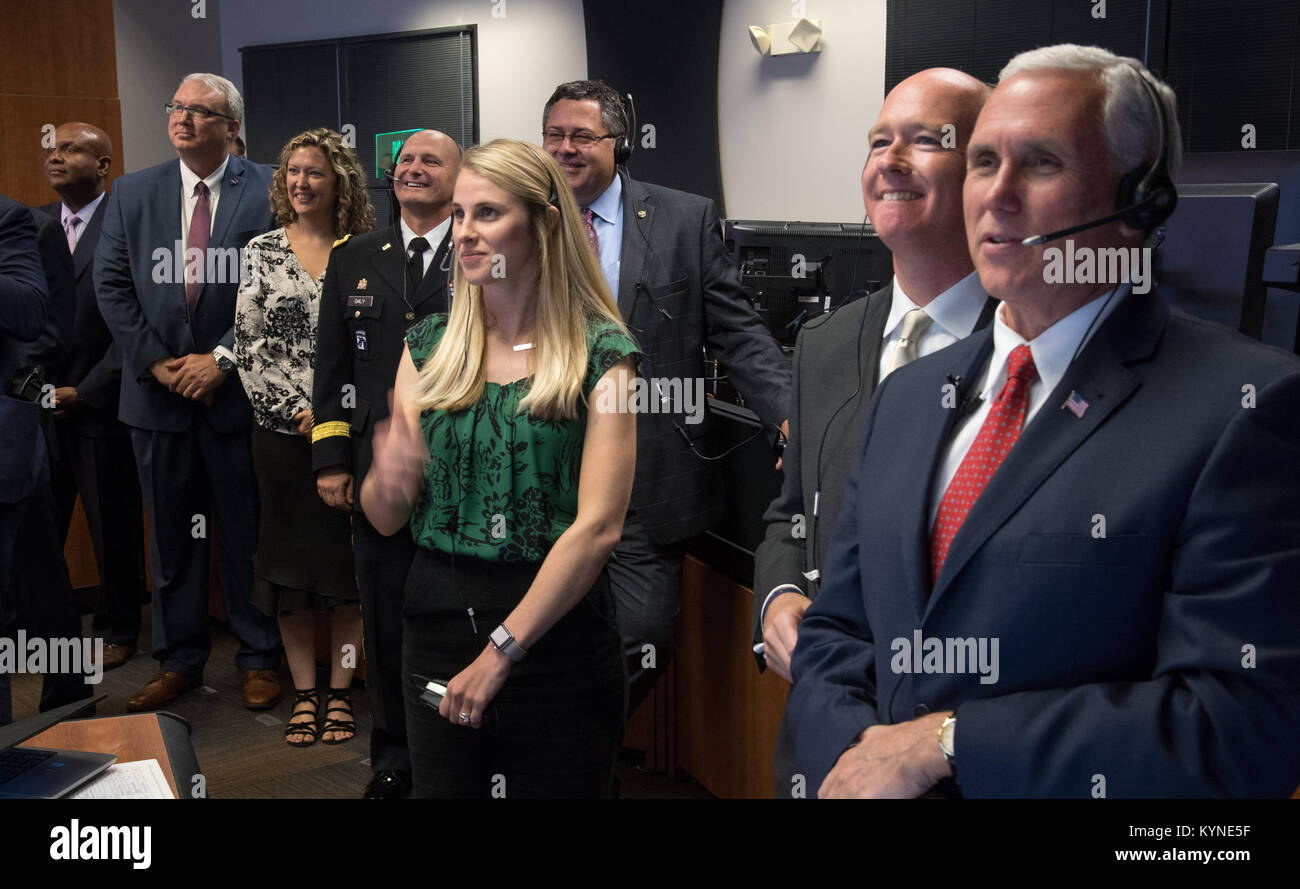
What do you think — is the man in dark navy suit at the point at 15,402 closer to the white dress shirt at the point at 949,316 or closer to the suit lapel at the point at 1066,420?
the white dress shirt at the point at 949,316

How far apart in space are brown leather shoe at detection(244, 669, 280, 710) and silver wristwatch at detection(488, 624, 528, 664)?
2.08m

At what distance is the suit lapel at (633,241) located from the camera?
8.37 feet

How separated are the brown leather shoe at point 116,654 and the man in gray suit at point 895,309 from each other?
3028 mm

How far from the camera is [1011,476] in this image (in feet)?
3.18

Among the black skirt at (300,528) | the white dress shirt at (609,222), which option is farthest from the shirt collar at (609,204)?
the black skirt at (300,528)

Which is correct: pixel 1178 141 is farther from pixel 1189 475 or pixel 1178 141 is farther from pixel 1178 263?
pixel 1178 263

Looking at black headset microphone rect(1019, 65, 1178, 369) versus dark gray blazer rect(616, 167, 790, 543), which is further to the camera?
dark gray blazer rect(616, 167, 790, 543)

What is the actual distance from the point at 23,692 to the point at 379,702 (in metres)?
1.60

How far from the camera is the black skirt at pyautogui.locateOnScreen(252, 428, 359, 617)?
3119 mm

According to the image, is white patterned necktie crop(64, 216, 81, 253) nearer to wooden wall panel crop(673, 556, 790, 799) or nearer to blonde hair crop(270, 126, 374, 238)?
blonde hair crop(270, 126, 374, 238)

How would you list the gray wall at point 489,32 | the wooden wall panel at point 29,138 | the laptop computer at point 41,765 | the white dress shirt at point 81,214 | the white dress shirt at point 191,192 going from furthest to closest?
the gray wall at point 489,32
the wooden wall panel at point 29,138
the white dress shirt at point 81,214
the white dress shirt at point 191,192
the laptop computer at point 41,765

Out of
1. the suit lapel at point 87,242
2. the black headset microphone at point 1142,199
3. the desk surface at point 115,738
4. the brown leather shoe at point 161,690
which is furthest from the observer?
the suit lapel at point 87,242

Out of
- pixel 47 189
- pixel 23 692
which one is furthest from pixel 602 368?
pixel 47 189

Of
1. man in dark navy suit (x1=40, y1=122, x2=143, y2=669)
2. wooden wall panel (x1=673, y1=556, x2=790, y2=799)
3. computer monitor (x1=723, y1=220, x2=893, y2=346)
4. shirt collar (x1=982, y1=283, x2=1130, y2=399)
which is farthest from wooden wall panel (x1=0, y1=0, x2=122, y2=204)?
shirt collar (x1=982, y1=283, x2=1130, y2=399)
